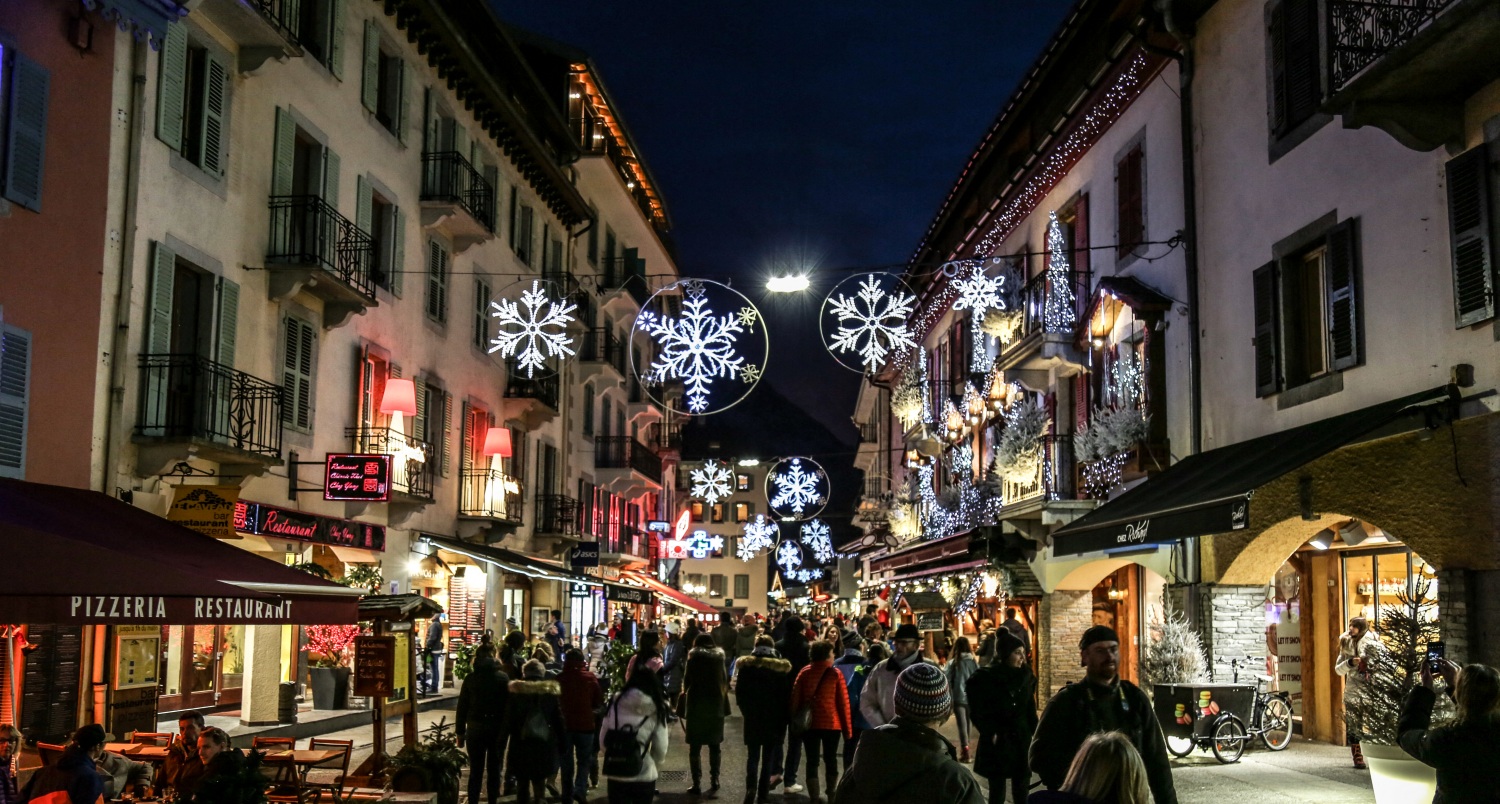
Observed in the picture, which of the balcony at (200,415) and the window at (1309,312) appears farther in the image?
the balcony at (200,415)

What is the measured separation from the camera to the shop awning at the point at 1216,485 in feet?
41.3

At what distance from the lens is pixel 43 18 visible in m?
14.2

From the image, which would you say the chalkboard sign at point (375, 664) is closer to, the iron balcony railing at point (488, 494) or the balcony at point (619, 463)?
the iron balcony railing at point (488, 494)

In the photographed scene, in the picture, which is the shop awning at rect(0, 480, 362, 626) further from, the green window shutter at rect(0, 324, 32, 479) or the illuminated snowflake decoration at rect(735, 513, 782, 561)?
the illuminated snowflake decoration at rect(735, 513, 782, 561)

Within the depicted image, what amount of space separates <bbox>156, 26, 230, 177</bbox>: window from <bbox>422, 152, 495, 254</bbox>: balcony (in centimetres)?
815

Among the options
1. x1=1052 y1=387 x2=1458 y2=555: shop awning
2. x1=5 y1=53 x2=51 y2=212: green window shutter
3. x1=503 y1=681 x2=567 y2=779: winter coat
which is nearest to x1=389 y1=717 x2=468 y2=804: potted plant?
x1=503 y1=681 x2=567 y2=779: winter coat

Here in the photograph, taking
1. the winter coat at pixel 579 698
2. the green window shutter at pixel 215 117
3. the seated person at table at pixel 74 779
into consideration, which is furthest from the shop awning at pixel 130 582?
the green window shutter at pixel 215 117

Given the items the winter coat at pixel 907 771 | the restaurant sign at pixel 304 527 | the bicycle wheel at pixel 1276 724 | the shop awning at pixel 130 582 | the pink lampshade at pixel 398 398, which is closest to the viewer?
the winter coat at pixel 907 771

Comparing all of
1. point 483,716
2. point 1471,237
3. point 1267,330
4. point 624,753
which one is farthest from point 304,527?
point 1471,237

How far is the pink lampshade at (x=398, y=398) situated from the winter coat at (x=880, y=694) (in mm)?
12139

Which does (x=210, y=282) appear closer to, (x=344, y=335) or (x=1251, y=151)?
(x=344, y=335)

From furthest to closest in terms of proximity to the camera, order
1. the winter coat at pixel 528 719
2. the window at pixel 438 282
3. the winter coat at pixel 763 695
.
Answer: the window at pixel 438 282 → the winter coat at pixel 763 695 → the winter coat at pixel 528 719

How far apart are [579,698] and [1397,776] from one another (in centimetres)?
710

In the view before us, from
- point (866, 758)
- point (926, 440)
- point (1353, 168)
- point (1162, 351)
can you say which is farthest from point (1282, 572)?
point (866, 758)
